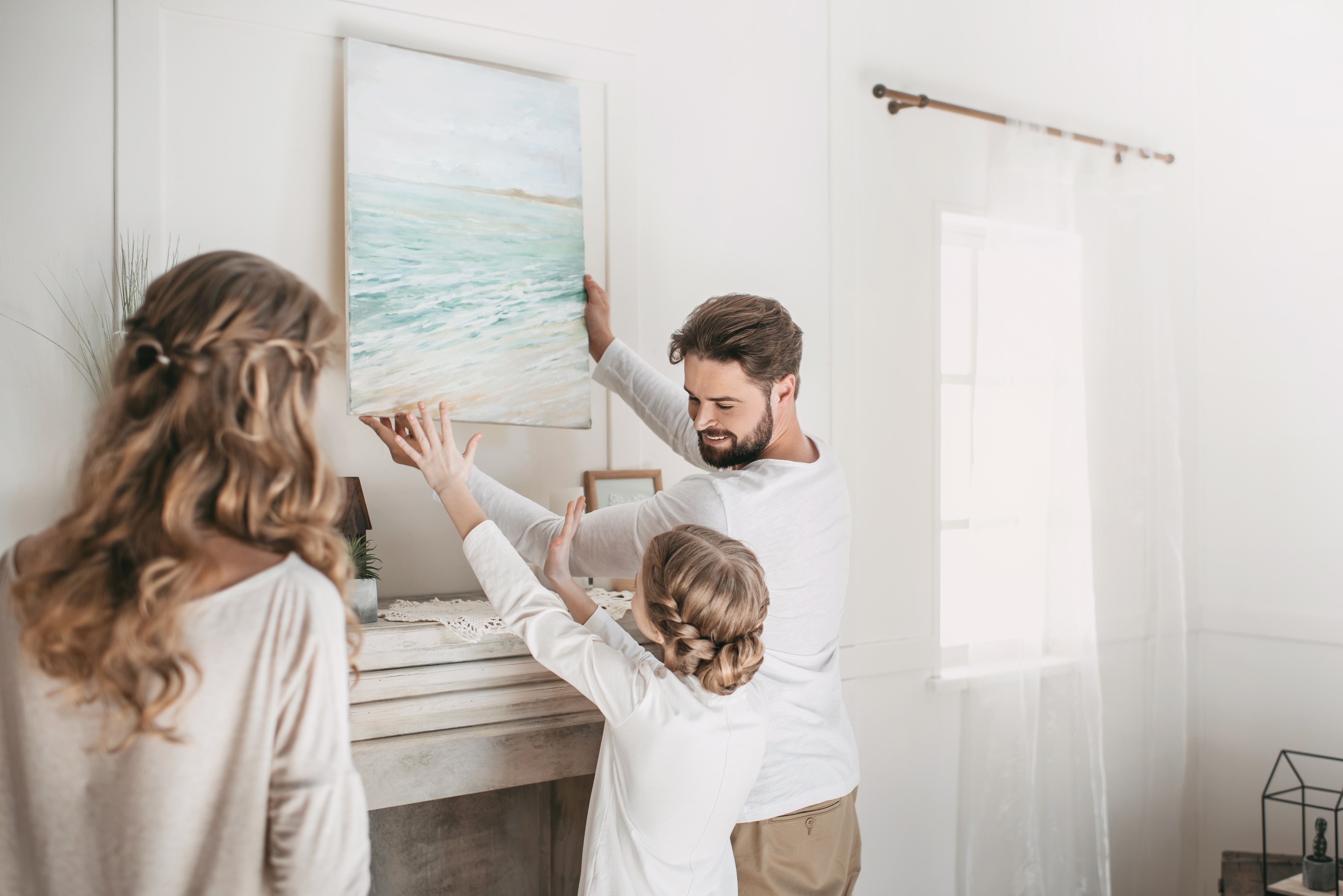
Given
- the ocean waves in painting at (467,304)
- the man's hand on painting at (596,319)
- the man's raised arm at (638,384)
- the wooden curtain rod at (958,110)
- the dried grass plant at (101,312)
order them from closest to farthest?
the dried grass plant at (101,312) → the ocean waves in painting at (467,304) → the man's raised arm at (638,384) → the man's hand on painting at (596,319) → the wooden curtain rod at (958,110)

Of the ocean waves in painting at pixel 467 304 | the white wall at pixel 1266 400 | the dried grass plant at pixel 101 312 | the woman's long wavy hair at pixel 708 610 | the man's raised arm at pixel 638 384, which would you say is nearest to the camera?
the woman's long wavy hair at pixel 708 610

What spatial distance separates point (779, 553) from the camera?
60.5 inches

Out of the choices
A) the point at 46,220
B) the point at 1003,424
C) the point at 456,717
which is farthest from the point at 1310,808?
the point at 46,220

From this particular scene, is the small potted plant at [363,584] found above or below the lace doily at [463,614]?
above

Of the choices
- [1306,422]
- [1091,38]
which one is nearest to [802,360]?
[1091,38]

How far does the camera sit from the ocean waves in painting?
1.73 m

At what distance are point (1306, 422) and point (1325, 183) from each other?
74 cm

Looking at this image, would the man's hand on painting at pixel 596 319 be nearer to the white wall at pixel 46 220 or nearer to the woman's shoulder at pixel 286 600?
the white wall at pixel 46 220

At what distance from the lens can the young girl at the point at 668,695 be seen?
129 cm

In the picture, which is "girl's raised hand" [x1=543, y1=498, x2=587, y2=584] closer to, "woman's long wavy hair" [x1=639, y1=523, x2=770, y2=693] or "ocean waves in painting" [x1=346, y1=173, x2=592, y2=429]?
"woman's long wavy hair" [x1=639, y1=523, x2=770, y2=693]

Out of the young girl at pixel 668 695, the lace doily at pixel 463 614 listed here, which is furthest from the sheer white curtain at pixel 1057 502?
the young girl at pixel 668 695

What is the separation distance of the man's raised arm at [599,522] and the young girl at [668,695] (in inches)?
5.4

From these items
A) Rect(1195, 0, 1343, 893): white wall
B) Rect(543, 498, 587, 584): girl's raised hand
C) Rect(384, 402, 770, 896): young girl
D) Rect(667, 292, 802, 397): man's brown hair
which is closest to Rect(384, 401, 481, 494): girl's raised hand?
Rect(384, 402, 770, 896): young girl

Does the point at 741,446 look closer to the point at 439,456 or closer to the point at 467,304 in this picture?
the point at 439,456
